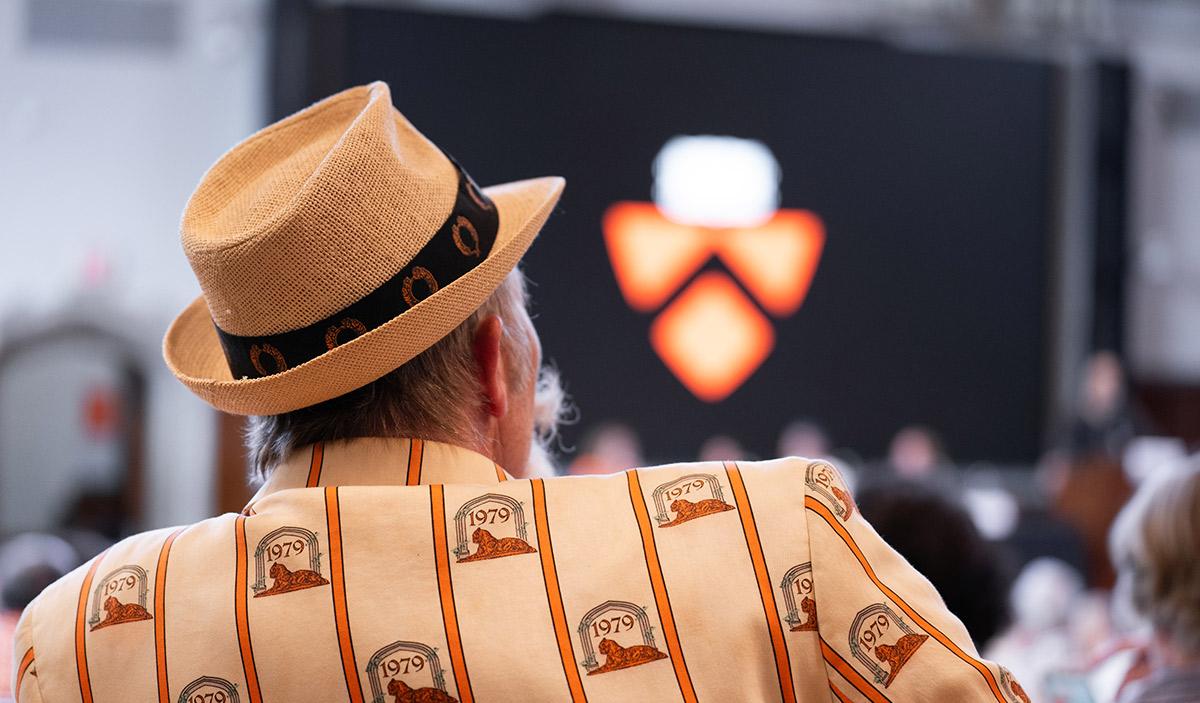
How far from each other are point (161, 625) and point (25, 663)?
10 centimetres

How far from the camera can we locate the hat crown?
29.8 inches

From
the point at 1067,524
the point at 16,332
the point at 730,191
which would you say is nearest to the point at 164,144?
the point at 16,332

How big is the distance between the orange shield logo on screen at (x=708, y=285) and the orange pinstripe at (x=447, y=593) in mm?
6296

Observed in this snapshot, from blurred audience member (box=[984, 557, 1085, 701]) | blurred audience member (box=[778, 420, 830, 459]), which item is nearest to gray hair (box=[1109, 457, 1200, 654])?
blurred audience member (box=[984, 557, 1085, 701])

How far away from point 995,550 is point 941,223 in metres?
6.52

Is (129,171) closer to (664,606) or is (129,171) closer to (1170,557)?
(1170,557)

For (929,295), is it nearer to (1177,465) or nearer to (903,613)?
(1177,465)

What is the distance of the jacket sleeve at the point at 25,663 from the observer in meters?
0.72

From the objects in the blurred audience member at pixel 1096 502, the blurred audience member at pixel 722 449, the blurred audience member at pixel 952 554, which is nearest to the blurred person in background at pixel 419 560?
the blurred audience member at pixel 952 554

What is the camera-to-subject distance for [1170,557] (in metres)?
1.43

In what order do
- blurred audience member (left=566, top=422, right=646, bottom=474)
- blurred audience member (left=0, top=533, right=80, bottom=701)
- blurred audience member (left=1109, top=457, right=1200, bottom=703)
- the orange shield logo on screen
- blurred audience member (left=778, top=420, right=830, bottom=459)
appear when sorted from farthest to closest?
the orange shield logo on screen
blurred audience member (left=778, top=420, right=830, bottom=459)
blurred audience member (left=566, top=422, right=646, bottom=474)
blurred audience member (left=0, top=533, right=80, bottom=701)
blurred audience member (left=1109, top=457, right=1200, bottom=703)

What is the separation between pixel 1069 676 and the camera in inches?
51.9

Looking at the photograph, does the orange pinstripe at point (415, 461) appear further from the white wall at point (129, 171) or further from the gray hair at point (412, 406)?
the white wall at point (129, 171)

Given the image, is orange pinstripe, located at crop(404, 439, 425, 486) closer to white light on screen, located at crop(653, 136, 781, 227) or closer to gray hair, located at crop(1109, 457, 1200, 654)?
gray hair, located at crop(1109, 457, 1200, 654)
